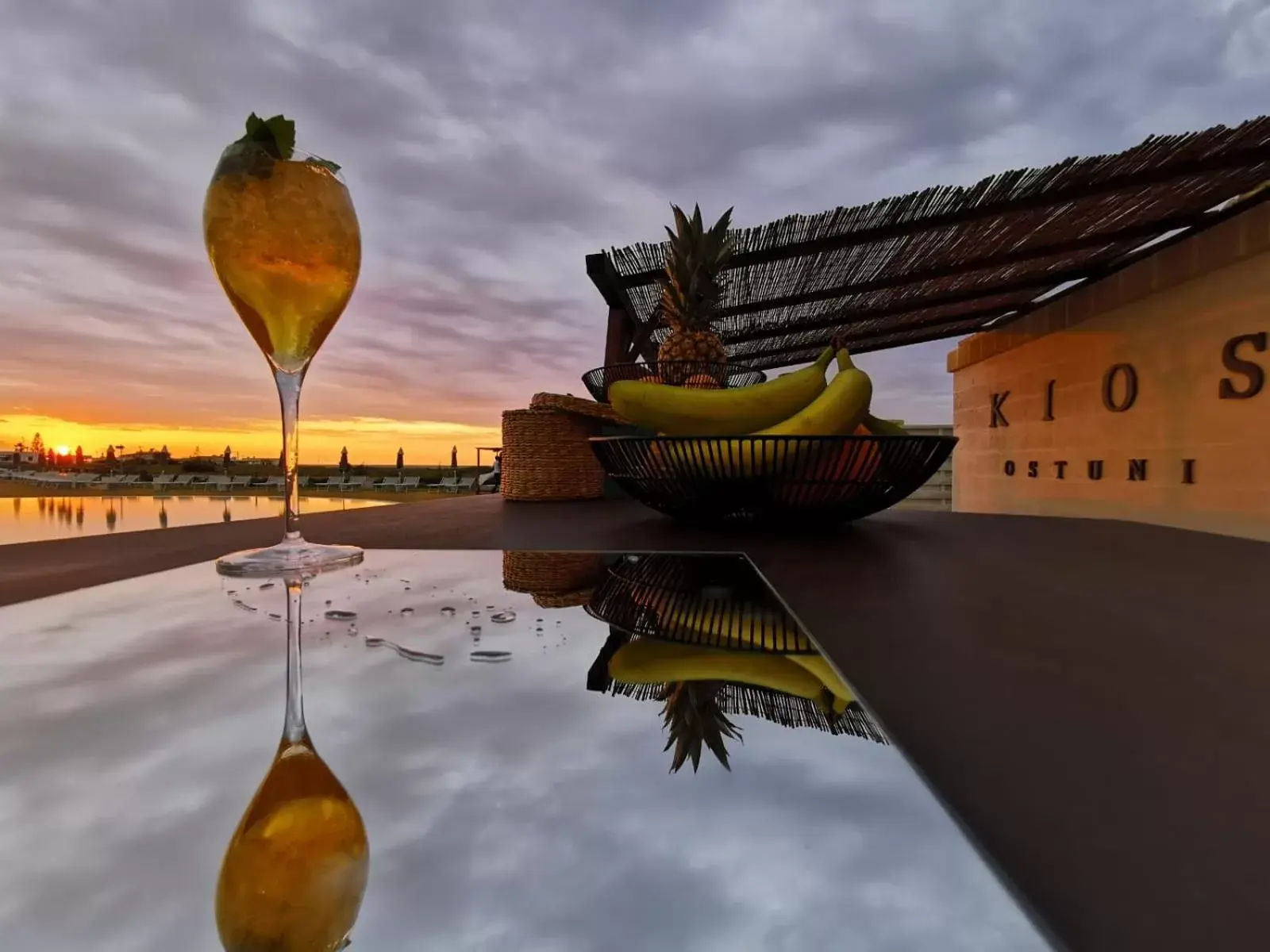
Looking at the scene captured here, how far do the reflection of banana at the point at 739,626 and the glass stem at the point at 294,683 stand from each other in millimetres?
202

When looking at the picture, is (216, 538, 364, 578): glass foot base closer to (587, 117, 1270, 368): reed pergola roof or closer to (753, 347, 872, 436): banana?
(753, 347, 872, 436): banana

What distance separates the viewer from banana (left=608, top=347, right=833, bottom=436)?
3.38 ft

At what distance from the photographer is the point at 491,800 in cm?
19

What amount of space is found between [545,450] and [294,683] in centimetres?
170

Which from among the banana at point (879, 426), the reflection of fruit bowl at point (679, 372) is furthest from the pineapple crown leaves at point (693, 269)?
the banana at point (879, 426)

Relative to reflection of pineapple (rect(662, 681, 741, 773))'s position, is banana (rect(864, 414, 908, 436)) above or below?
above

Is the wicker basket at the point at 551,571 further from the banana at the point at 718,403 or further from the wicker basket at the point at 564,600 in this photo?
the banana at the point at 718,403

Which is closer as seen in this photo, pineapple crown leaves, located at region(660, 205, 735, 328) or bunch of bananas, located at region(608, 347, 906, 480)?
bunch of bananas, located at region(608, 347, 906, 480)

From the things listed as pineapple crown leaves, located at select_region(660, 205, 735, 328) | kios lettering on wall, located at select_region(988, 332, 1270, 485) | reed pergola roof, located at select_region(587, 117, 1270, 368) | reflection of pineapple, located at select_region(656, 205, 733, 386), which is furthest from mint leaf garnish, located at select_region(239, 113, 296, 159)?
kios lettering on wall, located at select_region(988, 332, 1270, 485)

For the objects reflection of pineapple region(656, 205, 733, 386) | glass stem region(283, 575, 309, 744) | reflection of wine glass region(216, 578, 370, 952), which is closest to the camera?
reflection of wine glass region(216, 578, 370, 952)

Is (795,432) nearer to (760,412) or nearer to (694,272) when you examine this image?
(760,412)

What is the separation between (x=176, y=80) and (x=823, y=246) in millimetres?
2601

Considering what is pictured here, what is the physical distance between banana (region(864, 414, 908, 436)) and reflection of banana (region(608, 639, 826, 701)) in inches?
31.9

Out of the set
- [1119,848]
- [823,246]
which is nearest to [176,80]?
[823,246]
